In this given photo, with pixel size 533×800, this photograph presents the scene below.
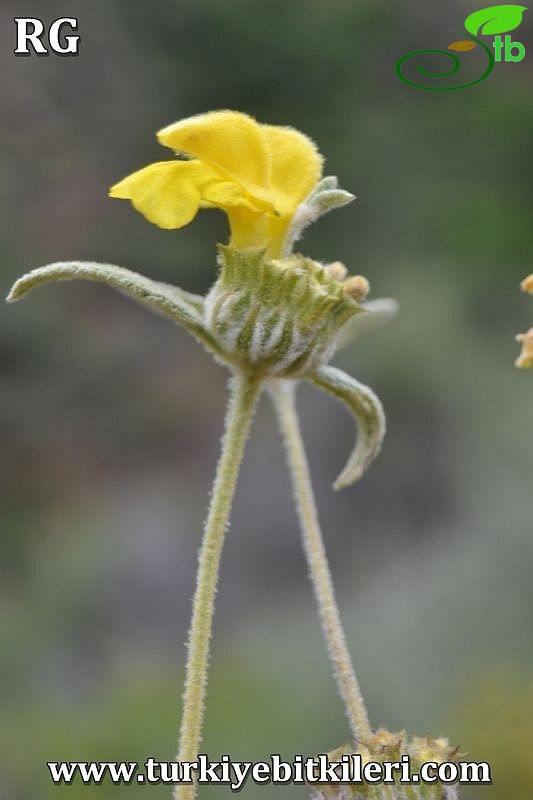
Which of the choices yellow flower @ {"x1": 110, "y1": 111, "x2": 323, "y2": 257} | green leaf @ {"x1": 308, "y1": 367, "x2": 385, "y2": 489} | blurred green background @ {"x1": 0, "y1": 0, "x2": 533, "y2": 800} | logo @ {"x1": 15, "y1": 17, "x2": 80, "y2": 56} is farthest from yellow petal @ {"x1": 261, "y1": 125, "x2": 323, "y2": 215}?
blurred green background @ {"x1": 0, "y1": 0, "x2": 533, "y2": 800}

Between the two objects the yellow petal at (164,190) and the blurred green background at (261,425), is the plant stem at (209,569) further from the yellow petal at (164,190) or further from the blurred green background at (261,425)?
the blurred green background at (261,425)

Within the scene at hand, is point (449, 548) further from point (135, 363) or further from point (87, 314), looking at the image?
point (87, 314)

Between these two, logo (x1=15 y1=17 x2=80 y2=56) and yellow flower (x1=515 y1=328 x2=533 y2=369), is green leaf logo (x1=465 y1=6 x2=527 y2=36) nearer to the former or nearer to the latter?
yellow flower (x1=515 y1=328 x2=533 y2=369)

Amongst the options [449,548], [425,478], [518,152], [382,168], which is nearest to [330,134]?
[382,168]

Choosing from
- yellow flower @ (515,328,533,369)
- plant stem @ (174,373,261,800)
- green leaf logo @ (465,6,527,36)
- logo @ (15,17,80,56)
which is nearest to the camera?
plant stem @ (174,373,261,800)

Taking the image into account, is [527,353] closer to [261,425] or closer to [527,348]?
[527,348]

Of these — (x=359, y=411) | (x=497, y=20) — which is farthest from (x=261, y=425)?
(x=359, y=411)

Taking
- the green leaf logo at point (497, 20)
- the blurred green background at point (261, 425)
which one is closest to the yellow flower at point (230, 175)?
the green leaf logo at point (497, 20)
